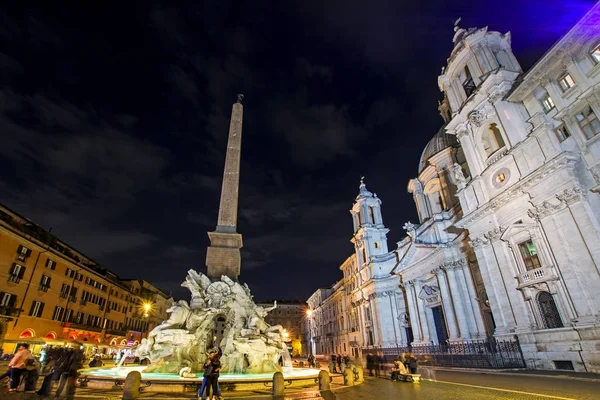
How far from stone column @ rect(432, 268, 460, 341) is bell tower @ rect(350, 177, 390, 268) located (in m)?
15.6

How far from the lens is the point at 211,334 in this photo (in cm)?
1387

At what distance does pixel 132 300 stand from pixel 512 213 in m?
54.9

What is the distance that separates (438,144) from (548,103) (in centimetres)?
1892

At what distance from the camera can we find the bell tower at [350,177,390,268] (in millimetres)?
45969

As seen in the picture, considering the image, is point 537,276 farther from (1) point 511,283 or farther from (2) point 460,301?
(2) point 460,301

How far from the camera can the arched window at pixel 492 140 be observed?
74.2ft

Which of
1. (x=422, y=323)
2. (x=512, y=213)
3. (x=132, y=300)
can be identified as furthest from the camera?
(x=132, y=300)

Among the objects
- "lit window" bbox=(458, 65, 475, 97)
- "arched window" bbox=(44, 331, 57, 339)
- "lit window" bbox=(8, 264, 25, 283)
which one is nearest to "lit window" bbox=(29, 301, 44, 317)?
"arched window" bbox=(44, 331, 57, 339)

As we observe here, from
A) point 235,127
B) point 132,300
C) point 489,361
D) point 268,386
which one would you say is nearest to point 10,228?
point 235,127

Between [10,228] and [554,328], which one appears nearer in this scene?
[554,328]

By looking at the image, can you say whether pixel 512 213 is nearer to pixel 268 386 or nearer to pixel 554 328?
pixel 554 328

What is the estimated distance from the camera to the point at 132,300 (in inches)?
1982

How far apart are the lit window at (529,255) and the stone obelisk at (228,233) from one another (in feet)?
56.5

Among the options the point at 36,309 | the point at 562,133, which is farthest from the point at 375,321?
the point at 36,309
